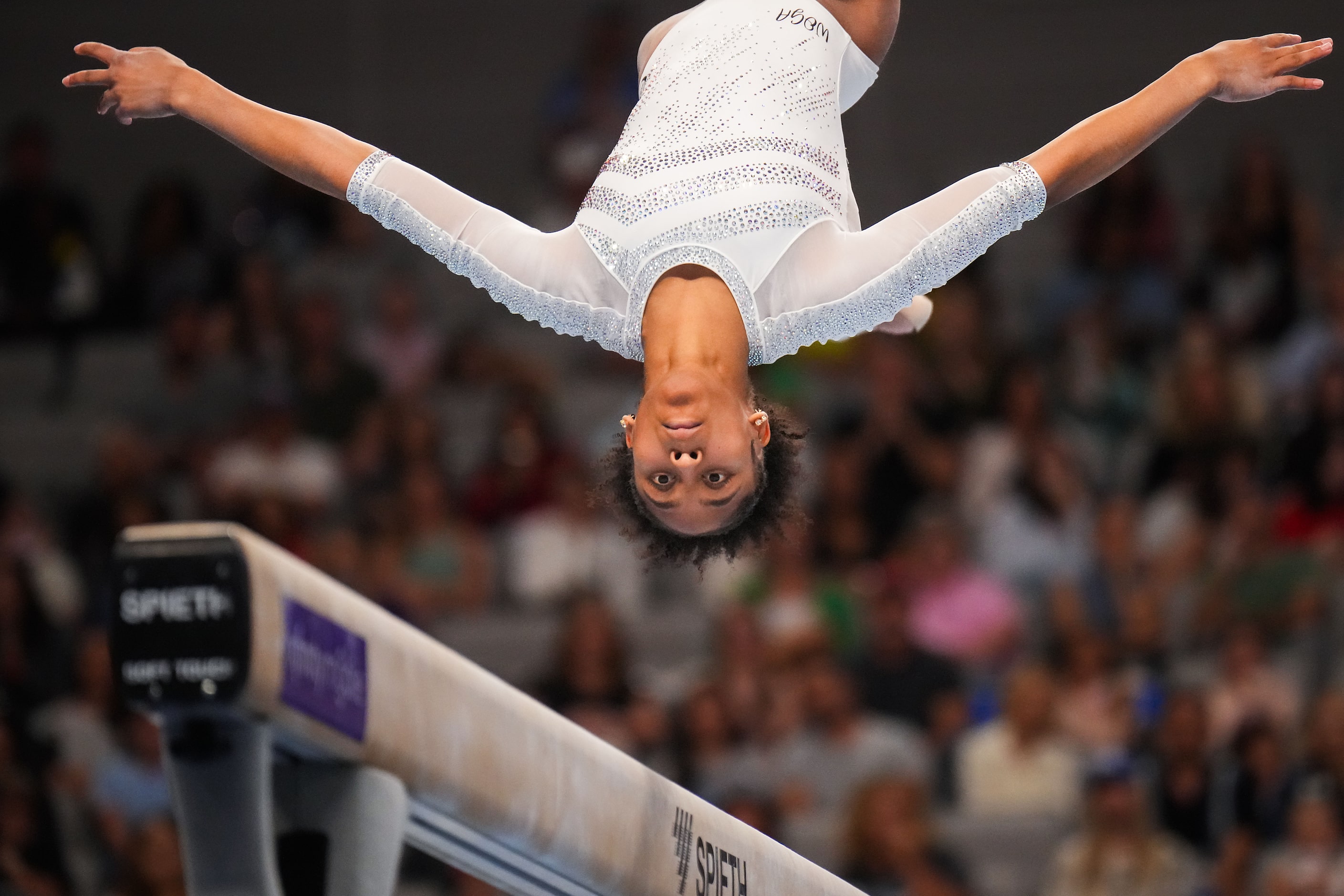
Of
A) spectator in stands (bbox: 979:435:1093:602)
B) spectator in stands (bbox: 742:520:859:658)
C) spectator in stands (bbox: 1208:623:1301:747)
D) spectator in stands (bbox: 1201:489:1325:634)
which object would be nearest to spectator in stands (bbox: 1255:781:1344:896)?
spectator in stands (bbox: 1208:623:1301:747)

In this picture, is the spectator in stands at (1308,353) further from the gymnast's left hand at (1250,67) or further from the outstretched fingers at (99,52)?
the outstretched fingers at (99,52)

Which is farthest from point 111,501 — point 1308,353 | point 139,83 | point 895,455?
point 1308,353

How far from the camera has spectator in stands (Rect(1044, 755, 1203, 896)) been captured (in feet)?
21.4

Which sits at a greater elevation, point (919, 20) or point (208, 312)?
point (919, 20)

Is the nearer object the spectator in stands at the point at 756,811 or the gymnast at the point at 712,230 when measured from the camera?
the gymnast at the point at 712,230

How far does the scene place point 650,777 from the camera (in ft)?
11.0

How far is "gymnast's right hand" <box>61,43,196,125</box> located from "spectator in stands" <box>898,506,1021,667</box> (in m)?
4.78

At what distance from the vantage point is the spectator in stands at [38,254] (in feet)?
33.5

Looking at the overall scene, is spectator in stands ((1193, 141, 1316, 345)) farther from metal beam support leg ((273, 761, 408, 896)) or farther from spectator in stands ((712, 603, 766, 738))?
metal beam support leg ((273, 761, 408, 896))

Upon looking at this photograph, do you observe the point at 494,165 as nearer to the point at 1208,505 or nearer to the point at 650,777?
the point at 1208,505

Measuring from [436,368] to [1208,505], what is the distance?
13.0 feet

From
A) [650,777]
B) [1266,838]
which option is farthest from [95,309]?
[650,777]

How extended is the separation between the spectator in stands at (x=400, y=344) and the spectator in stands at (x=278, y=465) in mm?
688

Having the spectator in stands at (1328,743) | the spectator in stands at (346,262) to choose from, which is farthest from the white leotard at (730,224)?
the spectator in stands at (346,262)
